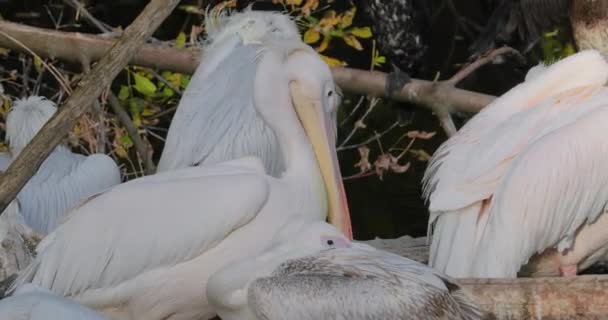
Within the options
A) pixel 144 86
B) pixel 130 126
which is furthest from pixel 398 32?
pixel 130 126

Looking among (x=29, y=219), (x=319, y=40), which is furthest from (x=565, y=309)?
(x=319, y=40)

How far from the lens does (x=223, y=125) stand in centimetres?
423

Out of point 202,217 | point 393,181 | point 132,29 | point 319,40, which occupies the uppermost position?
point 132,29

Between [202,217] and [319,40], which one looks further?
[319,40]

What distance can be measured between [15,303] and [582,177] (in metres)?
1.55

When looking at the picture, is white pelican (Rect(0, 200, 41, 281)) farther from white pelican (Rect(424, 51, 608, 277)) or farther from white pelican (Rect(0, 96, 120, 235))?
white pelican (Rect(424, 51, 608, 277))

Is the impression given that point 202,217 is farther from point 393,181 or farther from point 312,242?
point 393,181

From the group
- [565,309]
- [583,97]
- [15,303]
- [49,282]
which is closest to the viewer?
[15,303]

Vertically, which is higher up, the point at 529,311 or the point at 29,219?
the point at 529,311

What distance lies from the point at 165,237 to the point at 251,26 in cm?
103

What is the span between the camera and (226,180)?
3.57 m

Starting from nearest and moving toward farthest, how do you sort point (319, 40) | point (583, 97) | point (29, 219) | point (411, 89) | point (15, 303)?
point (15, 303) → point (583, 97) → point (29, 219) → point (411, 89) → point (319, 40)

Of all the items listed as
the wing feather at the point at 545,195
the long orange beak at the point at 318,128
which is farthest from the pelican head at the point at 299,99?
the wing feather at the point at 545,195

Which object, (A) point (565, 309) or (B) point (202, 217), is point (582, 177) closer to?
(A) point (565, 309)
